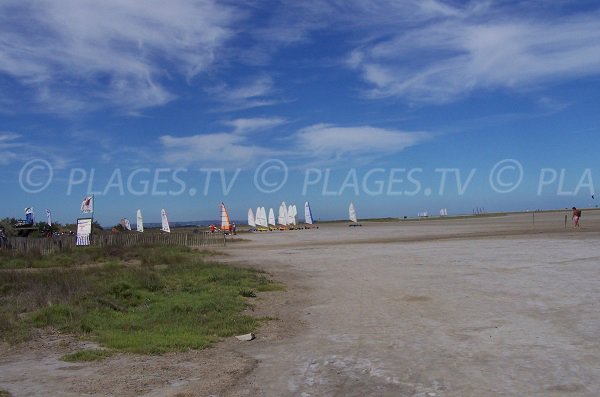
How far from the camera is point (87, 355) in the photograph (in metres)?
7.79

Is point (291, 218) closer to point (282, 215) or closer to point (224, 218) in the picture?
point (282, 215)

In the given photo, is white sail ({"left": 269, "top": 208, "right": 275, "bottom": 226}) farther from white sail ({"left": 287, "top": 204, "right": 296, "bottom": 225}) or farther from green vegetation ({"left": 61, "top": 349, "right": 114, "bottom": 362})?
green vegetation ({"left": 61, "top": 349, "right": 114, "bottom": 362})

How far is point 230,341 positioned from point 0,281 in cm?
1168

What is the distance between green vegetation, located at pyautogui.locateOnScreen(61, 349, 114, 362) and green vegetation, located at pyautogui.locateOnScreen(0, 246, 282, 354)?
0.37 m

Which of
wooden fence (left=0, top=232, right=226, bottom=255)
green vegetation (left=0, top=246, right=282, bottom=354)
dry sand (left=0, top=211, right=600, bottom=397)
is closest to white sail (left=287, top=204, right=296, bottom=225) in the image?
wooden fence (left=0, top=232, right=226, bottom=255)

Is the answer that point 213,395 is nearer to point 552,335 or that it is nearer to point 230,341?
point 230,341

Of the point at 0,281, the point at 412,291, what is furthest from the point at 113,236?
the point at 412,291

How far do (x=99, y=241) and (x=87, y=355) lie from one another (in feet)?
98.4

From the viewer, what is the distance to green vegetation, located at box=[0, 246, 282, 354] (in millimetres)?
9250

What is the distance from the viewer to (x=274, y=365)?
24.0ft

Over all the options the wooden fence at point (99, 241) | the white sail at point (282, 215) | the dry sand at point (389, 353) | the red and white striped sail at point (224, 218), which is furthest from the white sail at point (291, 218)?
the dry sand at point (389, 353)

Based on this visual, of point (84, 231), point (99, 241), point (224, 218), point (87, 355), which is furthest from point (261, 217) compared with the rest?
point (87, 355)

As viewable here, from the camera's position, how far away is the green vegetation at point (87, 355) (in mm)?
7672

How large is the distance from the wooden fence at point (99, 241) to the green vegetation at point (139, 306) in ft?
47.9
